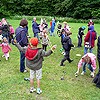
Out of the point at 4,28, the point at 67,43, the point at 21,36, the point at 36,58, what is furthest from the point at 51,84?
the point at 4,28

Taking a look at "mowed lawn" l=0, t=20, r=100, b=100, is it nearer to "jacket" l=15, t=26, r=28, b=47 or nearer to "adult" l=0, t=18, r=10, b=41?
"jacket" l=15, t=26, r=28, b=47

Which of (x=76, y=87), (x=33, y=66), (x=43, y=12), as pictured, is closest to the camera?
(x=33, y=66)

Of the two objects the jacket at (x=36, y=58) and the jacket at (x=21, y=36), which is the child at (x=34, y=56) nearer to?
the jacket at (x=36, y=58)

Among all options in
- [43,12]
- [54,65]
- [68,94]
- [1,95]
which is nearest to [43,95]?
[68,94]

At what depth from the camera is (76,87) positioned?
311 inches

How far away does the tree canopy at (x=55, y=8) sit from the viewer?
126 ft

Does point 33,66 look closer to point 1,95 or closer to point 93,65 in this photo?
point 1,95

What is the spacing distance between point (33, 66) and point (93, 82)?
2411mm

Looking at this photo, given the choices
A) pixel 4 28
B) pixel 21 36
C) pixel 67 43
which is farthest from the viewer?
pixel 4 28

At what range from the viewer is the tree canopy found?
3828cm

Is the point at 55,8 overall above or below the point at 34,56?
above

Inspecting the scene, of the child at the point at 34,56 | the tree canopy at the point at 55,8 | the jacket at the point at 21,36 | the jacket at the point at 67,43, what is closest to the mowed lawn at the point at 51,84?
the child at the point at 34,56

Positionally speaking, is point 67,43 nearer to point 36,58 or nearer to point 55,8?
point 36,58

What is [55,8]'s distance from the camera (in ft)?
137
